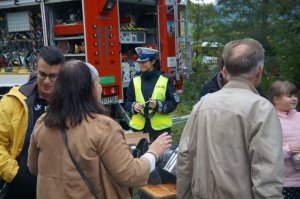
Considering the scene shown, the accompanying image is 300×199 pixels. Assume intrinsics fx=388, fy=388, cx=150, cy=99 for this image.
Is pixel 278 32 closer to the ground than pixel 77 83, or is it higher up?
higher up

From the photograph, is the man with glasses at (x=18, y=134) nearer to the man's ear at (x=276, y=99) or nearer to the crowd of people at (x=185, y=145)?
the crowd of people at (x=185, y=145)

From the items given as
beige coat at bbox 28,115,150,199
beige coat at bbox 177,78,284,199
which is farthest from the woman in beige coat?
beige coat at bbox 177,78,284,199

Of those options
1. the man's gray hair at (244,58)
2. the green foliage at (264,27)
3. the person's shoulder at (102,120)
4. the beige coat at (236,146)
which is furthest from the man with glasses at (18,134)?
the green foliage at (264,27)

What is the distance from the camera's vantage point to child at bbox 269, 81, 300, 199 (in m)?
2.99

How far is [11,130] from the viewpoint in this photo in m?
2.42

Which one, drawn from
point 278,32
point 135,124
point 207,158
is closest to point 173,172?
point 207,158

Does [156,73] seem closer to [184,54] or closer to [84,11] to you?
[84,11]

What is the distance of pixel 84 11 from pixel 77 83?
166 inches

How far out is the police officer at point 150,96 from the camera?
4512 mm

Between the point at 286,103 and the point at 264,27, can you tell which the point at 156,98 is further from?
the point at 264,27

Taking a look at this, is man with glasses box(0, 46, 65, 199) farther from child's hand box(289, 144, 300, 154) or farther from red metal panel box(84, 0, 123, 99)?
red metal panel box(84, 0, 123, 99)

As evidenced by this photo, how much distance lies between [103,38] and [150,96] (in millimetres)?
2017

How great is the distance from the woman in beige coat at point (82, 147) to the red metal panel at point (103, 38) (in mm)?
4054

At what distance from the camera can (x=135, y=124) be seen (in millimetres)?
4703
